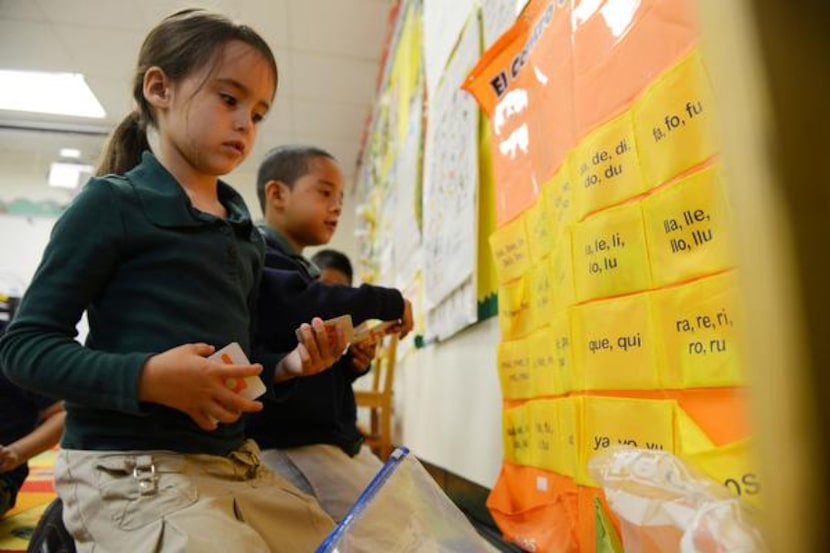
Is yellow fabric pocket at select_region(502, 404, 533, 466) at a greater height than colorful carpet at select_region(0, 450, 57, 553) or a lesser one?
greater

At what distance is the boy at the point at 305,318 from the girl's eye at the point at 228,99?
275 mm

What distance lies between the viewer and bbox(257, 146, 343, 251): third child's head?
110cm

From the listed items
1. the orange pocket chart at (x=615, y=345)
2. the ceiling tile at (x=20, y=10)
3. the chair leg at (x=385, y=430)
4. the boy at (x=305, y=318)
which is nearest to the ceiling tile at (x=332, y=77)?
the ceiling tile at (x=20, y=10)

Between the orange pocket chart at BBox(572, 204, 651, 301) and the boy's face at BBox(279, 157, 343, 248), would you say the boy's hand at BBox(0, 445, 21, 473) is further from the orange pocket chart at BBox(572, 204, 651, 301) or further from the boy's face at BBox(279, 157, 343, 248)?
the orange pocket chart at BBox(572, 204, 651, 301)

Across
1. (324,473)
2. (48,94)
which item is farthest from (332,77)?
(324,473)

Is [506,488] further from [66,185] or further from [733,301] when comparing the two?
[66,185]

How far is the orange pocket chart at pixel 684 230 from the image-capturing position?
444mm

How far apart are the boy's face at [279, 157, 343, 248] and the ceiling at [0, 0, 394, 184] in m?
1.09

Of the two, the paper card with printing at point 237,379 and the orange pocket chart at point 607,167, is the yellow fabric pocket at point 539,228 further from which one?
the paper card with printing at point 237,379

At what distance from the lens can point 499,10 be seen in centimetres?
94

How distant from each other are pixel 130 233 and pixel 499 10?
72 cm

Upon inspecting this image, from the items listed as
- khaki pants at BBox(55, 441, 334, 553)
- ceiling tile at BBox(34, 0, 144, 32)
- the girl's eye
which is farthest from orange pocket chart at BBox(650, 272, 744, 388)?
ceiling tile at BBox(34, 0, 144, 32)

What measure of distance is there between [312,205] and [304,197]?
25 millimetres

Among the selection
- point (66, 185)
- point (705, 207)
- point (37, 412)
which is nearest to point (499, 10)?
point (705, 207)
